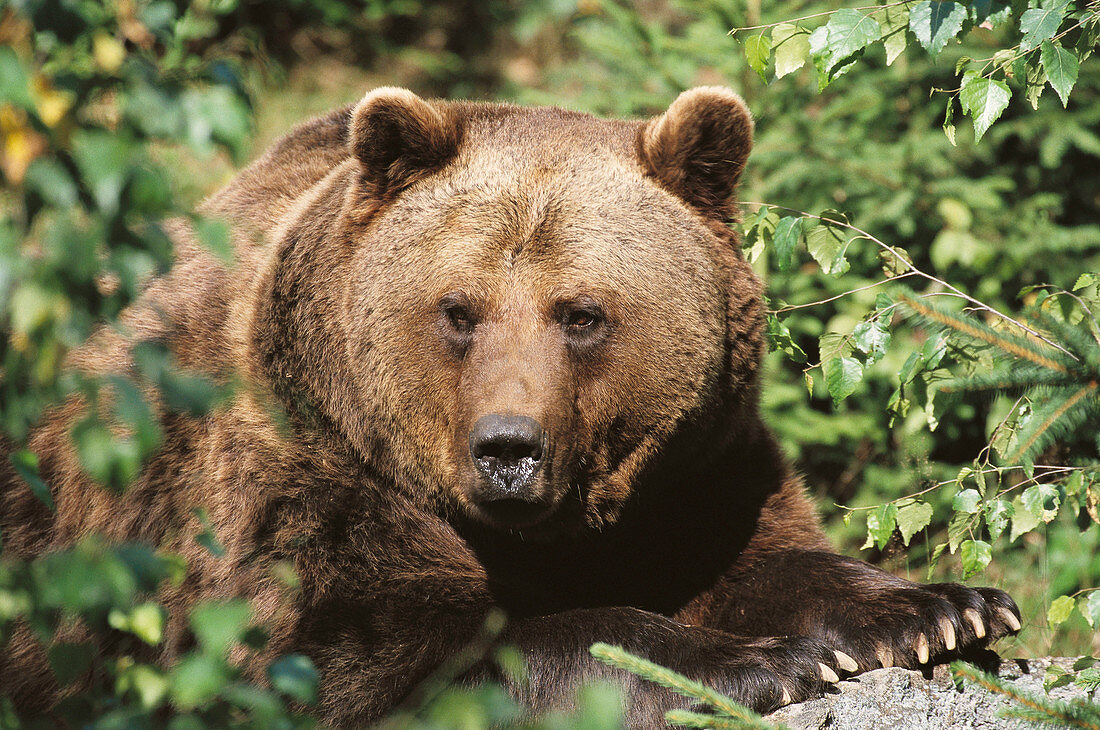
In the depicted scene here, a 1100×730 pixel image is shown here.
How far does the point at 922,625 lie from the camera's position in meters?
3.29

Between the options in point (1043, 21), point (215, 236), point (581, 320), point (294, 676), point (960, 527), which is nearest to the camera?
point (215, 236)

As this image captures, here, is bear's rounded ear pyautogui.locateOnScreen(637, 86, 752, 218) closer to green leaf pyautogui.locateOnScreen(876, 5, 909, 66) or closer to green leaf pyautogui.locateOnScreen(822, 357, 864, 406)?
green leaf pyautogui.locateOnScreen(876, 5, 909, 66)

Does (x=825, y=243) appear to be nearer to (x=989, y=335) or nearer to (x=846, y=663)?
A: (x=989, y=335)

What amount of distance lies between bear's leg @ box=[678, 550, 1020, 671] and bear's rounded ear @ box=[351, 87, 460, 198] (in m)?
1.83

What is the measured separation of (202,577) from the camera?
11.3ft

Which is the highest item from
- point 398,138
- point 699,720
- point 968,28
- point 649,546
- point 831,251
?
point 968,28

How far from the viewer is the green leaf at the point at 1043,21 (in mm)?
3002

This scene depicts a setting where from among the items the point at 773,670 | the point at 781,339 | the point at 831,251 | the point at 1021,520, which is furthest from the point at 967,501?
the point at 831,251

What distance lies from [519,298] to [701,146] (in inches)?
37.4

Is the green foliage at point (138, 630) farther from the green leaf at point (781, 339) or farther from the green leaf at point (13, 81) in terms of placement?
the green leaf at point (781, 339)

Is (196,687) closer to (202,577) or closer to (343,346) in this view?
(202,577)

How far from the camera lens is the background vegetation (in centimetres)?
165

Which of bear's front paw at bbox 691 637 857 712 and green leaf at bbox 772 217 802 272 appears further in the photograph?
green leaf at bbox 772 217 802 272

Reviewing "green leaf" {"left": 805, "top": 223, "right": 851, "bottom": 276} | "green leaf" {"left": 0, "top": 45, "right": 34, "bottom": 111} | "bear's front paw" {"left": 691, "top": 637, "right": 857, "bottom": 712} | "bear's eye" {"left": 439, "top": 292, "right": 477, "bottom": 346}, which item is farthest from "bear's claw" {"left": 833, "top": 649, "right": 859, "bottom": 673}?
"green leaf" {"left": 0, "top": 45, "right": 34, "bottom": 111}
